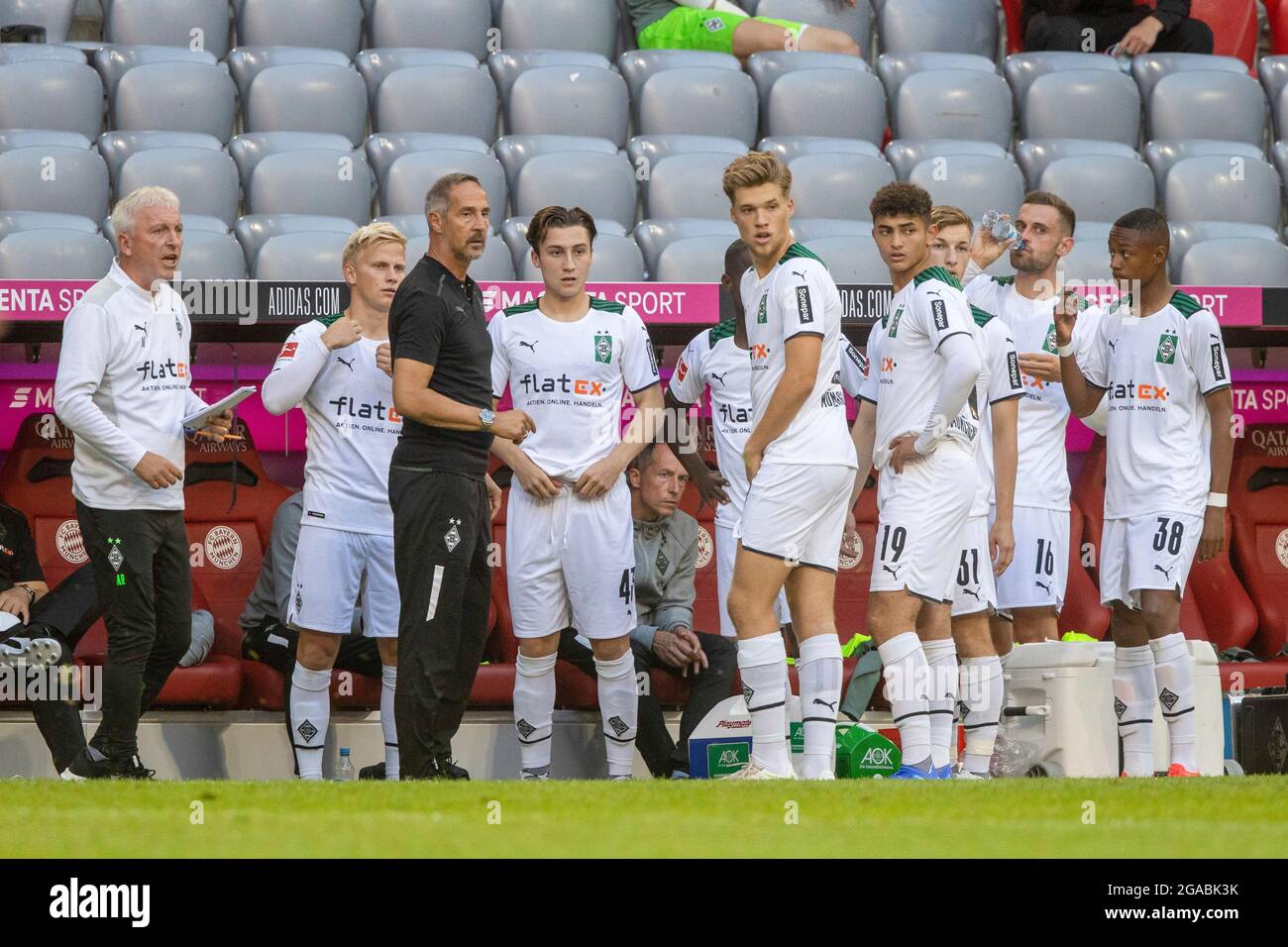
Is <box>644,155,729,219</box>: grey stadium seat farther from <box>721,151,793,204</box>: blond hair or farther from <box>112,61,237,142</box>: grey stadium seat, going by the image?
<box>721,151,793,204</box>: blond hair

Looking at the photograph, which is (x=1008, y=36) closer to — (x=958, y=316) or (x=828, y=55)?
(x=828, y=55)

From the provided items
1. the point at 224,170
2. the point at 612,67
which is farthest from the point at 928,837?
the point at 612,67

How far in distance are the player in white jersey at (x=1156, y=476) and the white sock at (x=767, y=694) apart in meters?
1.71

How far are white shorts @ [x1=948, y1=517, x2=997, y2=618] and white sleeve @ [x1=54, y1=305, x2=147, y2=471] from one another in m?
2.94

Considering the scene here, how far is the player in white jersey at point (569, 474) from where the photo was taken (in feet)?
21.1


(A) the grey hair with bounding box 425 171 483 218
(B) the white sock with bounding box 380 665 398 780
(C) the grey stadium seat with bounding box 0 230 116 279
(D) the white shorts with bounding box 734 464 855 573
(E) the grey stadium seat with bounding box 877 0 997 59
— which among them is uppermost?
(E) the grey stadium seat with bounding box 877 0 997 59

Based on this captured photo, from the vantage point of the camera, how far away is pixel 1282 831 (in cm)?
368

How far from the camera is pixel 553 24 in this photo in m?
10.6

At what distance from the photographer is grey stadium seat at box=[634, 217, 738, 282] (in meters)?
8.71

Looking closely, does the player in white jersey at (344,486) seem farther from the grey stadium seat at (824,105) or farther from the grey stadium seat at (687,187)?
the grey stadium seat at (824,105)

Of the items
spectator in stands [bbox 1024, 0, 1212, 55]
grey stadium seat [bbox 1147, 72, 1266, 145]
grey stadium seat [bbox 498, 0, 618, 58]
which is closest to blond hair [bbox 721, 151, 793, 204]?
grey stadium seat [bbox 498, 0, 618, 58]

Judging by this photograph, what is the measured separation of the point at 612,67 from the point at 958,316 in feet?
16.4
